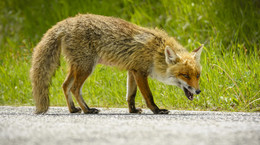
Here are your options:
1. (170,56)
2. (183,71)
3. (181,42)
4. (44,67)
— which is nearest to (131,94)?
(170,56)

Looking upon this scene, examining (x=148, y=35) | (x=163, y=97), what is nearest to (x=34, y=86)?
(x=148, y=35)

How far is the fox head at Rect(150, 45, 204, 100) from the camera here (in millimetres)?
6742

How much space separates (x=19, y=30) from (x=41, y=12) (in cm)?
114

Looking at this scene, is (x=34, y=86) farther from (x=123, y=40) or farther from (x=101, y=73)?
(x=101, y=73)

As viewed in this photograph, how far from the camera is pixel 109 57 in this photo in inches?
289

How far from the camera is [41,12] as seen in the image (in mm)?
15438

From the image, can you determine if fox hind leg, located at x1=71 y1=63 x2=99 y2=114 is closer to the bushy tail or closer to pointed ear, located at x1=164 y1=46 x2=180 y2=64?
the bushy tail

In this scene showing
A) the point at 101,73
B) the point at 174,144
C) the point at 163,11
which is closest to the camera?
the point at 174,144

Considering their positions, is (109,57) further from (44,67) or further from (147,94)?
(44,67)

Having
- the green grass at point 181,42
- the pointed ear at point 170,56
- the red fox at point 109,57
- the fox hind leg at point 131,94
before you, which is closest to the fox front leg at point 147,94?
the red fox at point 109,57

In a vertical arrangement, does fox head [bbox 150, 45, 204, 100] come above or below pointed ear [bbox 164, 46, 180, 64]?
below

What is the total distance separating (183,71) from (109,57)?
140 centimetres

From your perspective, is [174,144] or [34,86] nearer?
[174,144]

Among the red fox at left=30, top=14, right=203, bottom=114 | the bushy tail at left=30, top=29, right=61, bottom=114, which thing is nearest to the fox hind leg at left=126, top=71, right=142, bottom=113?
the red fox at left=30, top=14, right=203, bottom=114
